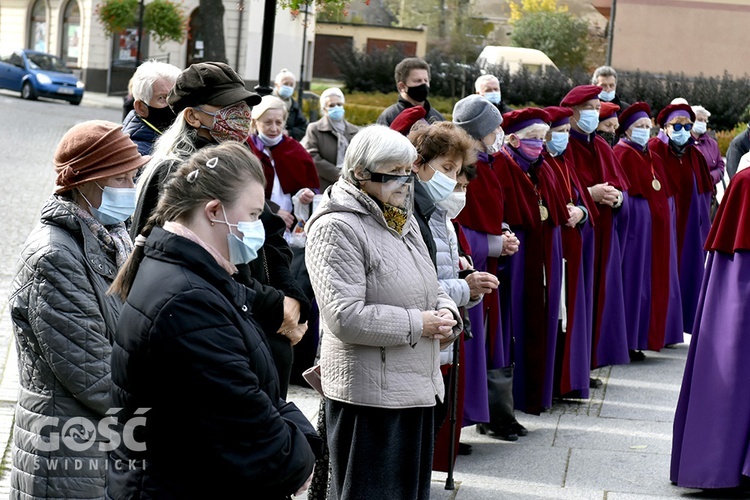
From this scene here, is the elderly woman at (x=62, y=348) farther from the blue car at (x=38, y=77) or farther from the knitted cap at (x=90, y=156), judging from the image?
the blue car at (x=38, y=77)

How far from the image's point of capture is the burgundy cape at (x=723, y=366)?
6219 mm

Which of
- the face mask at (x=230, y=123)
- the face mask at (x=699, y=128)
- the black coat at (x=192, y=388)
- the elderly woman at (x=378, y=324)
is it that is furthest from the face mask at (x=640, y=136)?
the black coat at (x=192, y=388)

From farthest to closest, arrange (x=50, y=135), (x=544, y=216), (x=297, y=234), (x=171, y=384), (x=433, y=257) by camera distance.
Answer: (x=50, y=135), (x=297, y=234), (x=544, y=216), (x=433, y=257), (x=171, y=384)

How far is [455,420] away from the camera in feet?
20.3

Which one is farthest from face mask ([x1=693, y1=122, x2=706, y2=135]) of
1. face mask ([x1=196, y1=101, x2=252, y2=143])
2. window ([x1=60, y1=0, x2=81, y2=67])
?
window ([x1=60, y1=0, x2=81, y2=67])

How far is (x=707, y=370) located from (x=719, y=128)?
22.1 meters

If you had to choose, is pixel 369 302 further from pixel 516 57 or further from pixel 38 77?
pixel 38 77

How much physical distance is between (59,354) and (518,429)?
→ 4.25 metres

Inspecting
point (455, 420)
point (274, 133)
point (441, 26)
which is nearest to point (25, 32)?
point (441, 26)

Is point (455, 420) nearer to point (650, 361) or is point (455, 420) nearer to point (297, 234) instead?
point (297, 234)

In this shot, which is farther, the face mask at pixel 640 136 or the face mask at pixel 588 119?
the face mask at pixel 640 136

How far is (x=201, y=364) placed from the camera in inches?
121

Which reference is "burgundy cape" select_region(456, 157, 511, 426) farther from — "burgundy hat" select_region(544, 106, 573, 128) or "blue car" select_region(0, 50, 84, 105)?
"blue car" select_region(0, 50, 84, 105)

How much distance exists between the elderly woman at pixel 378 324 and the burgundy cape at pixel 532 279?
2806mm
